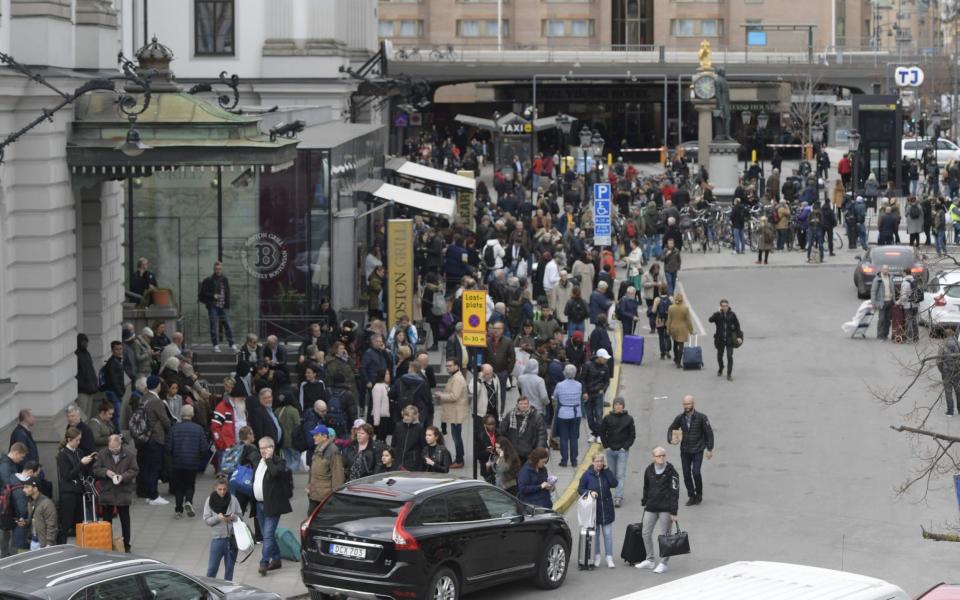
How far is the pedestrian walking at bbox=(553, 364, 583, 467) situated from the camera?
2592cm

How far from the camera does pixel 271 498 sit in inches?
811

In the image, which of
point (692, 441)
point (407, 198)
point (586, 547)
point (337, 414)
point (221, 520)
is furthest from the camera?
point (407, 198)

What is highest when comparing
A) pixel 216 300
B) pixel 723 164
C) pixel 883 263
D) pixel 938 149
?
pixel 938 149

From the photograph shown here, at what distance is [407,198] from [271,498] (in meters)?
19.0

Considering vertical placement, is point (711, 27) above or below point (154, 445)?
above

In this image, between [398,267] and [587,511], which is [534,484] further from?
[398,267]

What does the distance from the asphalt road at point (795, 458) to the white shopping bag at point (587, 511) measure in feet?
1.94

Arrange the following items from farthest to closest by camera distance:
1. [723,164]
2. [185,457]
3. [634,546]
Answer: [723,164] → [185,457] → [634,546]

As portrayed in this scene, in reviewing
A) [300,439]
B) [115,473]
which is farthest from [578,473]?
[115,473]

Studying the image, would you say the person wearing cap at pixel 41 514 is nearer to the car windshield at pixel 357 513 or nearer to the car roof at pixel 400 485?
the car windshield at pixel 357 513

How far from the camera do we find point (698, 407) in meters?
30.7

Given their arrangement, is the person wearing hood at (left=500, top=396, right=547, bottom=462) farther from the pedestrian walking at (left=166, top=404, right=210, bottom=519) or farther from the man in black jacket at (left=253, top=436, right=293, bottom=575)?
the man in black jacket at (left=253, top=436, right=293, bottom=575)

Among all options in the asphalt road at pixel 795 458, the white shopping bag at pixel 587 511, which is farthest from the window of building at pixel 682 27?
the white shopping bag at pixel 587 511

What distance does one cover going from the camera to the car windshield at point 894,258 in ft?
132
